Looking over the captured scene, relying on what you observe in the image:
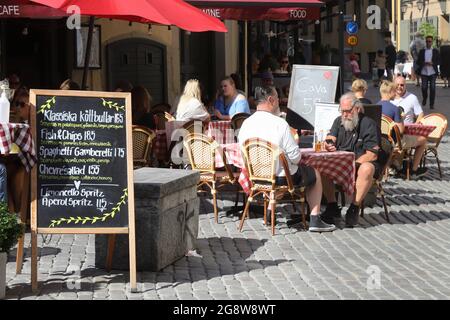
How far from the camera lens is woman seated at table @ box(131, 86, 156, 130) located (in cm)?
1425

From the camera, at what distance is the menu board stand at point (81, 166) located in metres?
8.77

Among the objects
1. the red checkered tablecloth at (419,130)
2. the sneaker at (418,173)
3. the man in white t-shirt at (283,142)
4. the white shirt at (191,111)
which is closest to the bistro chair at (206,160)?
the man in white t-shirt at (283,142)

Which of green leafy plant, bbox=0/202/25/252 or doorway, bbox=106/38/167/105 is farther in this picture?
doorway, bbox=106/38/167/105

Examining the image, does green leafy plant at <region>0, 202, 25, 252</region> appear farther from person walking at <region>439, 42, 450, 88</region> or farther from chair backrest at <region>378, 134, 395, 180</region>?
person walking at <region>439, 42, 450, 88</region>

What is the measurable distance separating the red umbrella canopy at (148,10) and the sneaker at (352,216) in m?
2.28

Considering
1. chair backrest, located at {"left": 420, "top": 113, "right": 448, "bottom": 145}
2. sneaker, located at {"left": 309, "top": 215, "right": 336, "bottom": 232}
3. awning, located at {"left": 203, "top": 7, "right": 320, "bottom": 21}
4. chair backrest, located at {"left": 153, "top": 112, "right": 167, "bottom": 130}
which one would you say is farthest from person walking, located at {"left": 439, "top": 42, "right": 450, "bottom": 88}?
sneaker, located at {"left": 309, "top": 215, "right": 336, "bottom": 232}

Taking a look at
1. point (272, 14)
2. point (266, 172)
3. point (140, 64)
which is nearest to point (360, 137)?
point (266, 172)

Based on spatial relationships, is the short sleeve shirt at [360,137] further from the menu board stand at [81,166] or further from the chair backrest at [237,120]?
the menu board stand at [81,166]

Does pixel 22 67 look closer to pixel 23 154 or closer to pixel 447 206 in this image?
pixel 447 206

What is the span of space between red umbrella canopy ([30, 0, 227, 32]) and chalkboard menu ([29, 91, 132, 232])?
76.5 inches

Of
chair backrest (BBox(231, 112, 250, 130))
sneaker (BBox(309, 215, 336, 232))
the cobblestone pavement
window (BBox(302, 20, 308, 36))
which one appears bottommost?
the cobblestone pavement

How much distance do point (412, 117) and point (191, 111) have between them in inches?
153

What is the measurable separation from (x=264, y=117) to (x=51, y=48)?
29.7 feet
